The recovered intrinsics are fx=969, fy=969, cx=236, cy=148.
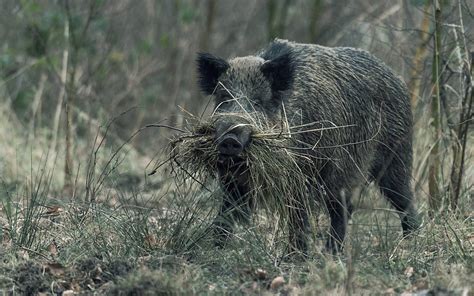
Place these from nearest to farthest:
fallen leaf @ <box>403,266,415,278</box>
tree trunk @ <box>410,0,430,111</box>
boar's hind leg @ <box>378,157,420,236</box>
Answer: fallen leaf @ <box>403,266,415,278</box>, boar's hind leg @ <box>378,157,420,236</box>, tree trunk @ <box>410,0,430,111</box>

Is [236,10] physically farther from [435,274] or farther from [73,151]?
[435,274]

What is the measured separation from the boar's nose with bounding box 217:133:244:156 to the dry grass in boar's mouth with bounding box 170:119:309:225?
128 millimetres

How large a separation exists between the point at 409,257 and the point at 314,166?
1.10 metres

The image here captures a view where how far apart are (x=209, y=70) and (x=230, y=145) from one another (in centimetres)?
113

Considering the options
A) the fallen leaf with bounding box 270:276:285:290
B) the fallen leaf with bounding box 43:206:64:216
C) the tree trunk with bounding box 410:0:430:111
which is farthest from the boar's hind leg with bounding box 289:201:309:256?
the tree trunk with bounding box 410:0:430:111

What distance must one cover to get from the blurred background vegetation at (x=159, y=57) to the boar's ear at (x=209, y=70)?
58cm

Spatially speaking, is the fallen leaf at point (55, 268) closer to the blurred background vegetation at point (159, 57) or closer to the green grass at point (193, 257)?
the green grass at point (193, 257)

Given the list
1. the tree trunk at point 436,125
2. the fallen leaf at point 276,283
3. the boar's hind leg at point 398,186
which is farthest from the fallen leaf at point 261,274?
the boar's hind leg at point 398,186

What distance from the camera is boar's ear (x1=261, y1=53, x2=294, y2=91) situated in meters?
7.11

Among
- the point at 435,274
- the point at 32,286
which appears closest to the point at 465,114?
the point at 435,274

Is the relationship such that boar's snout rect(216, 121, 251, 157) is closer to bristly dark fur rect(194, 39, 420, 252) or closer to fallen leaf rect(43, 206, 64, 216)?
bristly dark fur rect(194, 39, 420, 252)

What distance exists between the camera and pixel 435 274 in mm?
5762

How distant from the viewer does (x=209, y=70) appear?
7.23 meters

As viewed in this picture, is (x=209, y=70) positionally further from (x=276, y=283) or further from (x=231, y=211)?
(x=276, y=283)
